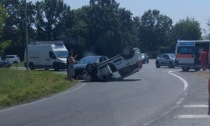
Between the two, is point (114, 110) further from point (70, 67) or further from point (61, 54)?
point (61, 54)

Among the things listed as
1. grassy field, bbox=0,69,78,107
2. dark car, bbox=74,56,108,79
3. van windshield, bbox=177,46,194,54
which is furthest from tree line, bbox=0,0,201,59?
grassy field, bbox=0,69,78,107

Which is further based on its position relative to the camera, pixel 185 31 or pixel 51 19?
pixel 185 31

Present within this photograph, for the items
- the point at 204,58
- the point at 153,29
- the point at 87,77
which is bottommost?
the point at 87,77

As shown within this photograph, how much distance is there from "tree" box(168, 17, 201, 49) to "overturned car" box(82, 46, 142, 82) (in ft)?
266

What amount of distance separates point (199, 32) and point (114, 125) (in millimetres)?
106137

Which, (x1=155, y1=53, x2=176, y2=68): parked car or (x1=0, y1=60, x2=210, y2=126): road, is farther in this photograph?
(x1=155, y1=53, x2=176, y2=68): parked car

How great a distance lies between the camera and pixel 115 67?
36.3 metres

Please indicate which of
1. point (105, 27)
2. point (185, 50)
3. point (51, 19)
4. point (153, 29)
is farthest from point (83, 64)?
point (153, 29)

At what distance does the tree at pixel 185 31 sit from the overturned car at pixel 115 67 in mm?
81166

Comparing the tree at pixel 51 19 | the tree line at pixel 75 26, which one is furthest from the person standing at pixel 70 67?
the tree at pixel 51 19

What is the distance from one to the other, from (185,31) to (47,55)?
215 feet

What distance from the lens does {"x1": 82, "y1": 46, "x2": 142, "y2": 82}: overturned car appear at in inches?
1420

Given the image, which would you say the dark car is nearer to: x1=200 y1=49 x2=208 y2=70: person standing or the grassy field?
the grassy field

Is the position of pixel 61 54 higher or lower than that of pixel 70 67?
lower
